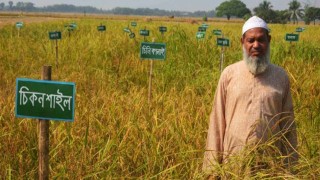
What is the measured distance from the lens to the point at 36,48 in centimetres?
844

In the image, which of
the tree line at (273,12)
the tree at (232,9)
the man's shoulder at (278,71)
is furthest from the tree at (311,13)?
the man's shoulder at (278,71)

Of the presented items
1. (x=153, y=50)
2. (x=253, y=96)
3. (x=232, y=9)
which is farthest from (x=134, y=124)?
(x=232, y=9)

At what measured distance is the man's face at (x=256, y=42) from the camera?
6.40ft

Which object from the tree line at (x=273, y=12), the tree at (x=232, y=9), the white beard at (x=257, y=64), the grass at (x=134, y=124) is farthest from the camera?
the tree at (x=232, y=9)

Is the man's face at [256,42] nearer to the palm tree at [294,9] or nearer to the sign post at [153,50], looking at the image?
the sign post at [153,50]

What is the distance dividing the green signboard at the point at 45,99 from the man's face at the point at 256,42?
2.99ft

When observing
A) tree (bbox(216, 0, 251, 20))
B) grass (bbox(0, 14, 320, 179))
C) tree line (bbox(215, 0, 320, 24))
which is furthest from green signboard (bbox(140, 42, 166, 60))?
tree (bbox(216, 0, 251, 20))

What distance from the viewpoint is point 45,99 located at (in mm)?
1602

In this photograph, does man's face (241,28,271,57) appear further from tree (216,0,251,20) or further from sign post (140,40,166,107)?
tree (216,0,251,20)

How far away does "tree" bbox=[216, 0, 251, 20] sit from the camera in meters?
98.2

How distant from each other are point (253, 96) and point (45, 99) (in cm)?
97

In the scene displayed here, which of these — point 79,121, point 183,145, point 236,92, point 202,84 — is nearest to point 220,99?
point 236,92

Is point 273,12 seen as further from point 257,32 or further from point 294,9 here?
point 257,32

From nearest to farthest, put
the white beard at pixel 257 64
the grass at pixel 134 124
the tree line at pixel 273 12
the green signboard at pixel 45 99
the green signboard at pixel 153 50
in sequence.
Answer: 1. the green signboard at pixel 45 99
2. the white beard at pixel 257 64
3. the grass at pixel 134 124
4. the green signboard at pixel 153 50
5. the tree line at pixel 273 12
